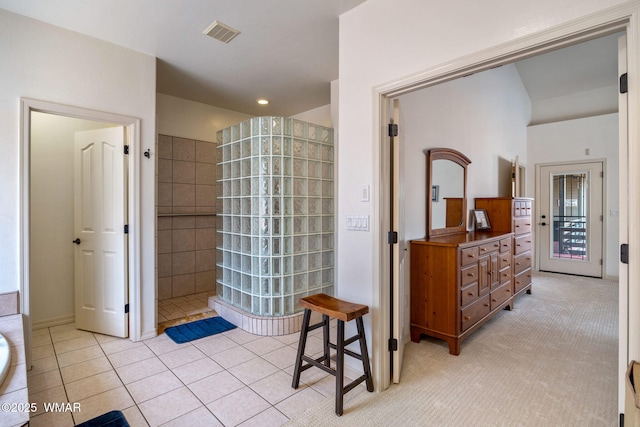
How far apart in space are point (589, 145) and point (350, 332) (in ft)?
19.1

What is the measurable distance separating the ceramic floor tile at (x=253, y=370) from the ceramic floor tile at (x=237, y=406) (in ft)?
0.49

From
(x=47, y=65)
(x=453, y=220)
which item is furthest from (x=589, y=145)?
(x=47, y=65)

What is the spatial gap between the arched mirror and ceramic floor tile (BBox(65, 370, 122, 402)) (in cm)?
289

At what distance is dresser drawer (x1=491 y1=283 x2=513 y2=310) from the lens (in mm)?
3260

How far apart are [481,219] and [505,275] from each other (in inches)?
31.2

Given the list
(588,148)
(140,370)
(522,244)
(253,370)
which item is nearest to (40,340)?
(140,370)

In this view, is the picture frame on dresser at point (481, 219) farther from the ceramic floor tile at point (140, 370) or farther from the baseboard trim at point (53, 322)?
the baseboard trim at point (53, 322)

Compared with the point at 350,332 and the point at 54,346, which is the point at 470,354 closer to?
the point at 350,332

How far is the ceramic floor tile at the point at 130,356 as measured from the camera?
2455mm

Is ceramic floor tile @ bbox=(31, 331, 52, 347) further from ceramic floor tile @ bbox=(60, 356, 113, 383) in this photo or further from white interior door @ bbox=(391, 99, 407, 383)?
white interior door @ bbox=(391, 99, 407, 383)

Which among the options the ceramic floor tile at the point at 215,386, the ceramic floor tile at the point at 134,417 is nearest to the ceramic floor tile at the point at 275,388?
the ceramic floor tile at the point at 215,386

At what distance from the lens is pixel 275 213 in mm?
3084

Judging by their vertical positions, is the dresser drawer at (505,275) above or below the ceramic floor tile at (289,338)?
above

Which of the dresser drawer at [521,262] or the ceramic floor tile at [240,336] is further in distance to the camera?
the dresser drawer at [521,262]
